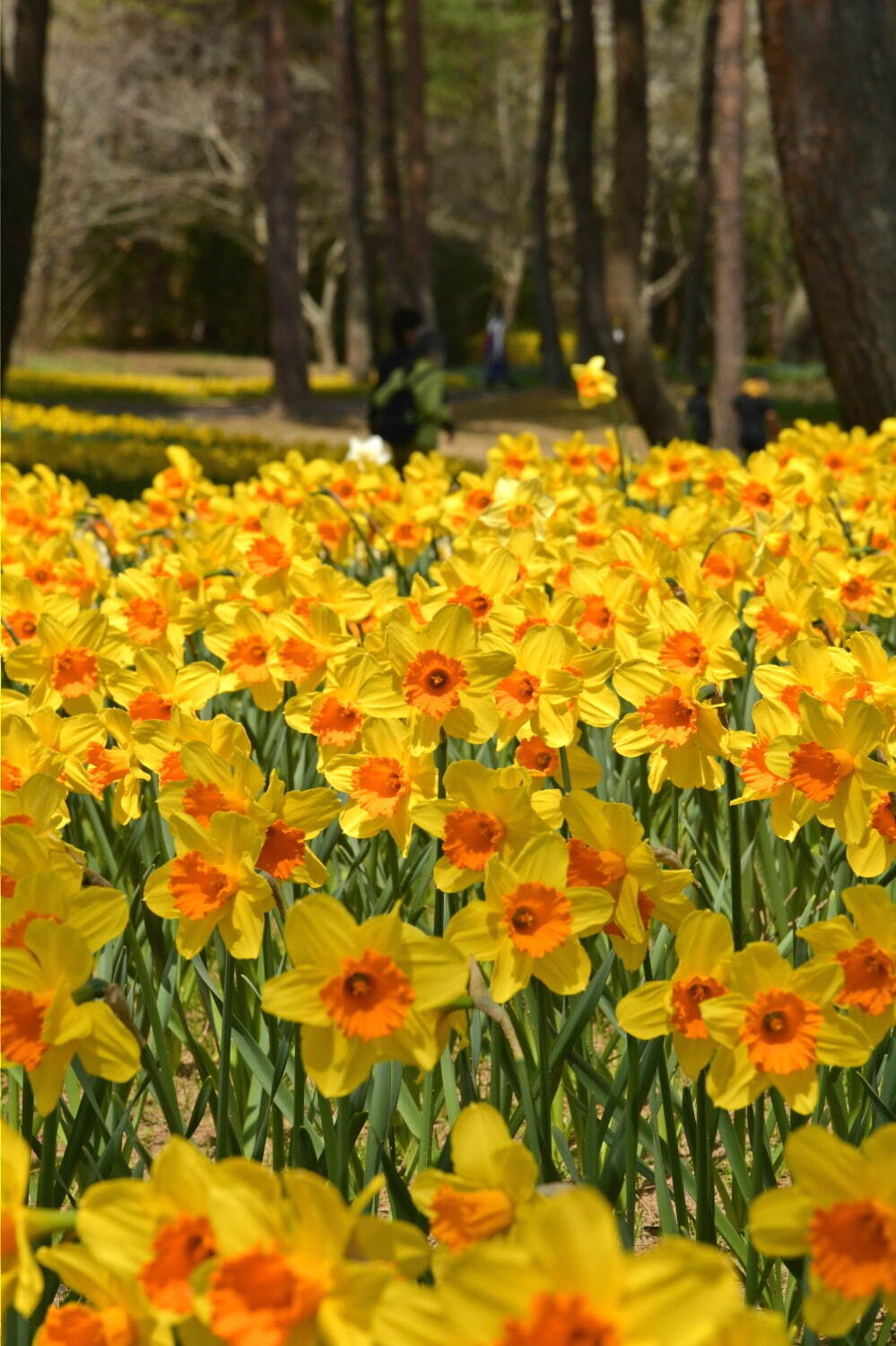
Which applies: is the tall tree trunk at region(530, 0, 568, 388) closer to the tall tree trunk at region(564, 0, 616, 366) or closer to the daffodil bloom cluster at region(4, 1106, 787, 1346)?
the tall tree trunk at region(564, 0, 616, 366)

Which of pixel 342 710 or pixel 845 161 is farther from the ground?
pixel 845 161

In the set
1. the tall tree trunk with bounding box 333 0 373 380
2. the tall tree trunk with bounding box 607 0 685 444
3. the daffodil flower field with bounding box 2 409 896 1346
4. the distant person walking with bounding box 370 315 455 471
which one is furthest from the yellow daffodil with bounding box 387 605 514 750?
the tall tree trunk with bounding box 333 0 373 380

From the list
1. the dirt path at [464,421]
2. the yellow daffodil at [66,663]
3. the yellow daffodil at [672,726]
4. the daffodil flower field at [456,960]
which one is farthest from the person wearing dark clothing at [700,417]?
the yellow daffodil at [672,726]

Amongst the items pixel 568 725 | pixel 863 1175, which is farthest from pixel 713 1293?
pixel 568 725

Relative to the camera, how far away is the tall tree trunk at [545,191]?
25.8m

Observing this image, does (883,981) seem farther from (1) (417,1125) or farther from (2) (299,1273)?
(1) (417,1125)

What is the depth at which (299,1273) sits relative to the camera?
988 millimetres

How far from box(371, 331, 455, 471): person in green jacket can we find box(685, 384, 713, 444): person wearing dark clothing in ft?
19.2

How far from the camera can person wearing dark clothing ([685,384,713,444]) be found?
48.9ft

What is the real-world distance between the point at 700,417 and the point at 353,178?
12.1 meters

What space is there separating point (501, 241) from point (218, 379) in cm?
1137

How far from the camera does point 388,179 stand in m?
24.0

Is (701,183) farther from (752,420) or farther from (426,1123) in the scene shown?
(426,1123)

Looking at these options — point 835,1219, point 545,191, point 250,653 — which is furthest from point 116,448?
point 545,191
